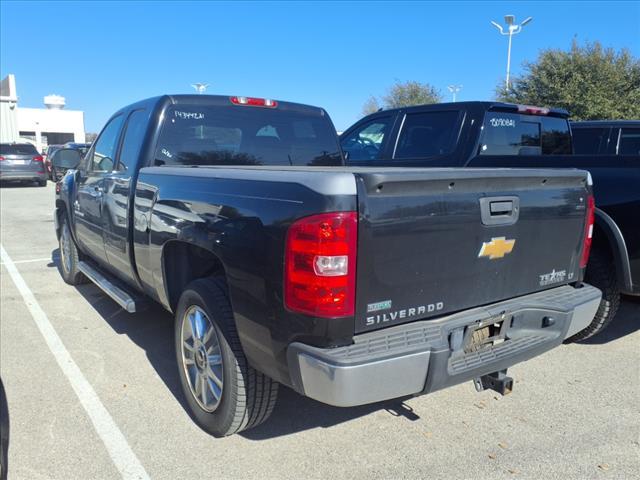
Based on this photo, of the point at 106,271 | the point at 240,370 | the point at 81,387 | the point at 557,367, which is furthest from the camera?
the point at 106,271

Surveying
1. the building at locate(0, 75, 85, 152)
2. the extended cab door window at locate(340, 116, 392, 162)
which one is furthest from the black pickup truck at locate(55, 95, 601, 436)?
the building at locate(0, 75, 85, 152)

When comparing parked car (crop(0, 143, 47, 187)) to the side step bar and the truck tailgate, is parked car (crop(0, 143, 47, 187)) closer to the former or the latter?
the side step bar

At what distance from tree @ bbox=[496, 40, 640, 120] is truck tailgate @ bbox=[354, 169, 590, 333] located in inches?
688

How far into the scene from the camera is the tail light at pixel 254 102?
4.31 metres

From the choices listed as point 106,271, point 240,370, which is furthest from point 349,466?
point 106,271

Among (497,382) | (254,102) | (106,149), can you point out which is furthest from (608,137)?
(106,149)

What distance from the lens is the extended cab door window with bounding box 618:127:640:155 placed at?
24.7ft

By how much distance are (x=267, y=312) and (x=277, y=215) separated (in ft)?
1.48

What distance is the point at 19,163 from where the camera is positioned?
2031 cm

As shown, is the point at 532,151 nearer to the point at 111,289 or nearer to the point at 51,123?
the point at 111,289

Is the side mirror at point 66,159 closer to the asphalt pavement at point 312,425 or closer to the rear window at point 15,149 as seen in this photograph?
the asphalt pavement at point 312,425

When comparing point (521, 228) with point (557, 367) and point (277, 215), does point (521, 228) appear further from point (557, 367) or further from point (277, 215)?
point (557, 367)

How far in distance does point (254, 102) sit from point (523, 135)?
3157 mm

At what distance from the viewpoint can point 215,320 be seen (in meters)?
2.80
